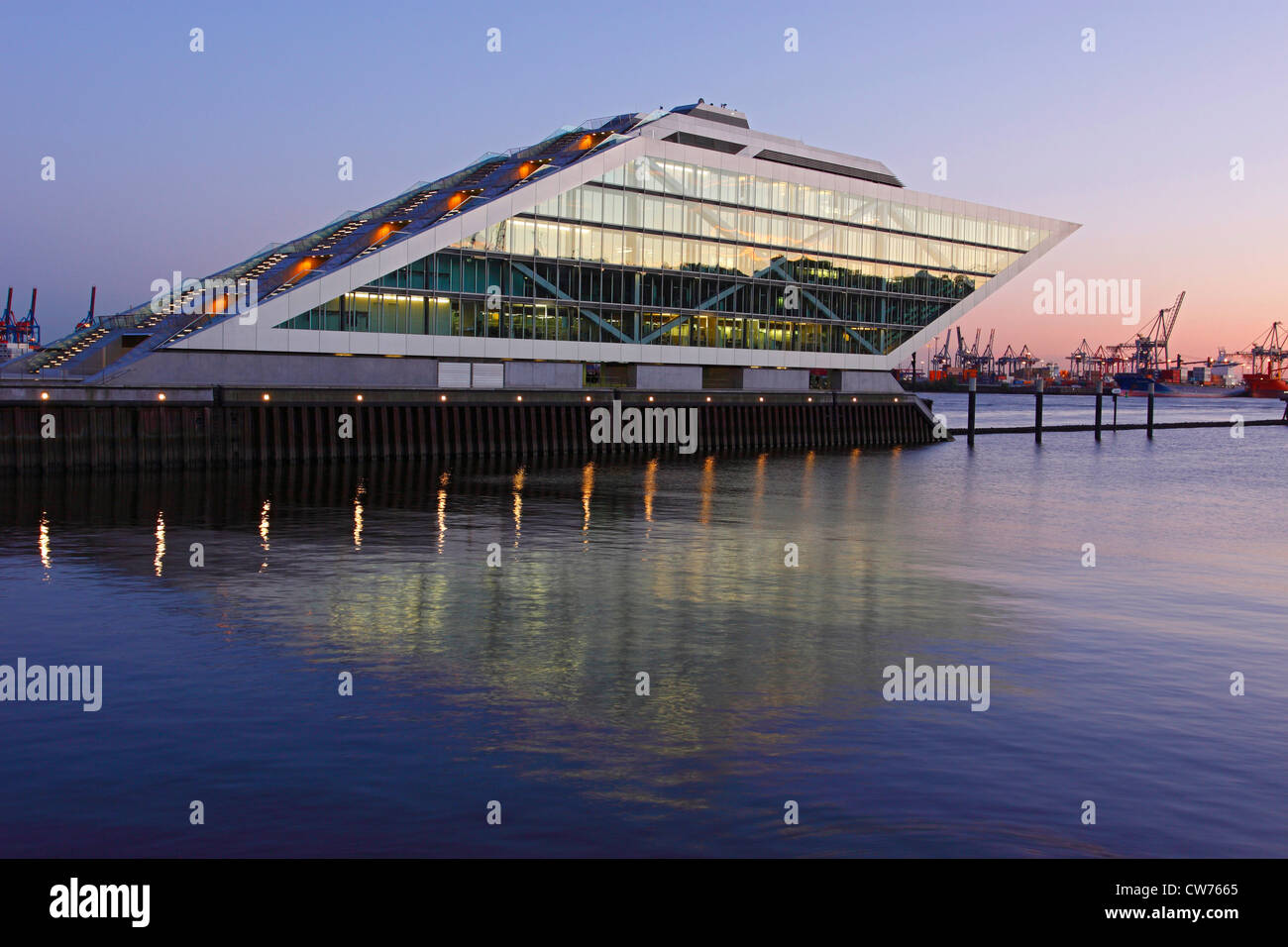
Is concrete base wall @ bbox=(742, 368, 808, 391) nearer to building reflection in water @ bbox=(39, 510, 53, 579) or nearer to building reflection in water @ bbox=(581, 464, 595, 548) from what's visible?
building reflection in water @ bbox=(581, 464, 595, 548)

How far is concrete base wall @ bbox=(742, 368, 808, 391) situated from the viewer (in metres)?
Result: 96.5

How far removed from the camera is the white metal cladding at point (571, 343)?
223 feet

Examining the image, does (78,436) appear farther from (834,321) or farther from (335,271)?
(834,321)

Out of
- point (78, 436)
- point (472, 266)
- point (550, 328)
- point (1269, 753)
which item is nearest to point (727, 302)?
point (550, 328)

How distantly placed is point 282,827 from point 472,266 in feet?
225

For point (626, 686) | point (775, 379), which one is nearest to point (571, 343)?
point (775, 379)

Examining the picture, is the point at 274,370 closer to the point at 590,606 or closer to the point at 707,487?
the point at 707,487

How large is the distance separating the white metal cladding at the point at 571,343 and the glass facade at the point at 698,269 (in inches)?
25.0

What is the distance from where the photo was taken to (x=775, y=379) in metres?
98.6

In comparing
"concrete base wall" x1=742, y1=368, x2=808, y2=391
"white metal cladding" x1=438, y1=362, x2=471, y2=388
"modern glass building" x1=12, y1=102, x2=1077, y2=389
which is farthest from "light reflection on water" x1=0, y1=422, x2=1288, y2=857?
"concrete base wall" x1=742, y1=368, x2=808, y2=391

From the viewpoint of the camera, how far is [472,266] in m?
77.8

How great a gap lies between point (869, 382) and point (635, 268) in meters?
29.3

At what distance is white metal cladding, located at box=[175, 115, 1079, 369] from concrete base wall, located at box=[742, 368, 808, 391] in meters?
0.86
